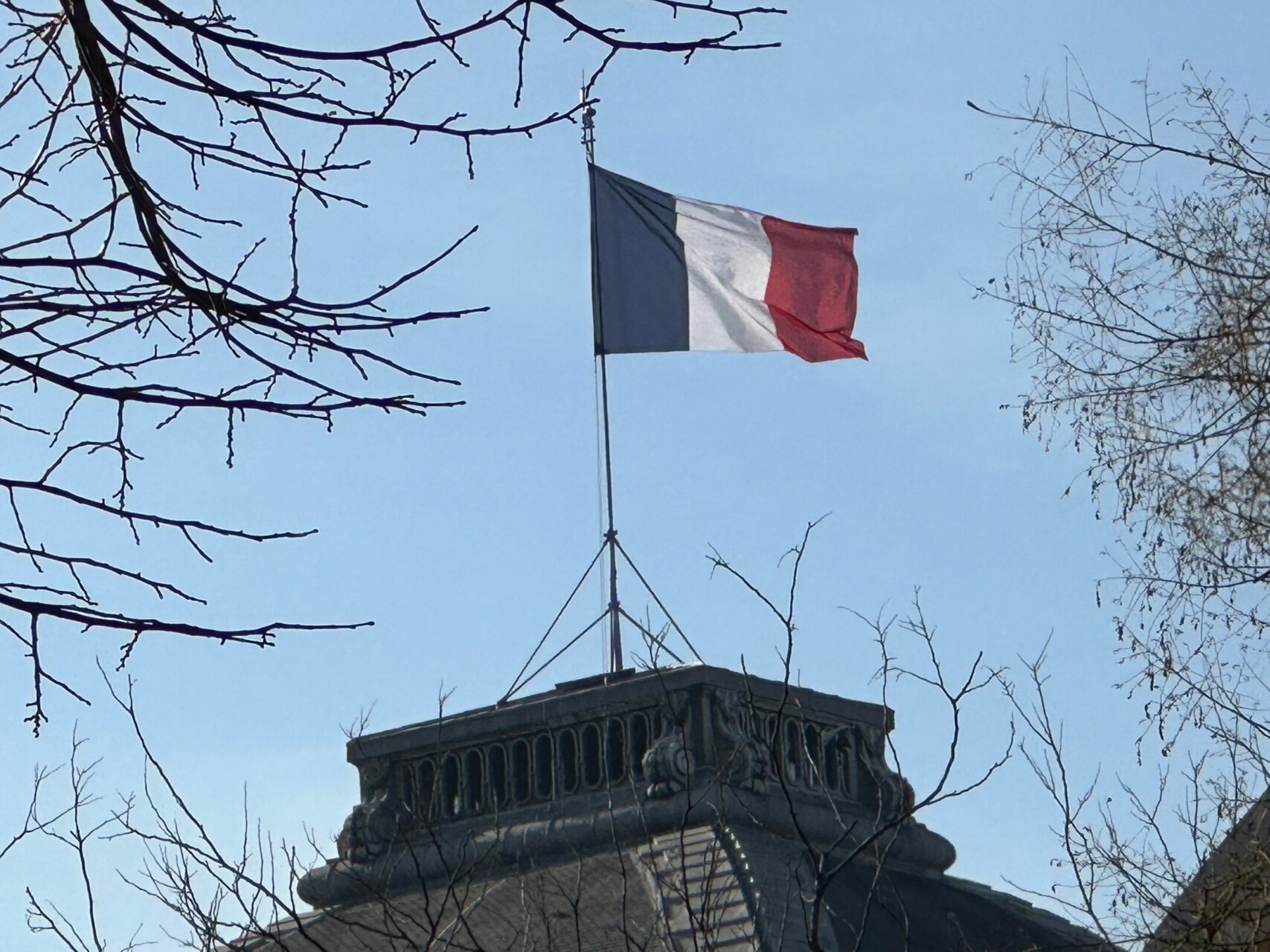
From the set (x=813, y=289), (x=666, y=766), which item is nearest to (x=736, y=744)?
(x=666, y=766)

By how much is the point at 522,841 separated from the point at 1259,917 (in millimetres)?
21928

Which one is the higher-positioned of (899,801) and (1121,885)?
(899,801)

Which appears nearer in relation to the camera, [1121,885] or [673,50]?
[673,50]

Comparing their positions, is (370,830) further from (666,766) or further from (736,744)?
(736,744)

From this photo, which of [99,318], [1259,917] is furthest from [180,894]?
[99,318]

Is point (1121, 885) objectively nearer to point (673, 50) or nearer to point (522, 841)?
point (673, 50)

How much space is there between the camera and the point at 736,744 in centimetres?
3334

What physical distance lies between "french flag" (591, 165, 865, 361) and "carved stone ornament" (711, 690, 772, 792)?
5641 mm

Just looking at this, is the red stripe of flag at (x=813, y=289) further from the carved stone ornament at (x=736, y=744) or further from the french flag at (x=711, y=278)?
the carved stone ornament at (x=736, y=744)

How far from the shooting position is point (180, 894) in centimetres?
1612

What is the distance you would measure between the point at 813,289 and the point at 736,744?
303 inches

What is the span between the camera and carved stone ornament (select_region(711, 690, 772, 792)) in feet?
109

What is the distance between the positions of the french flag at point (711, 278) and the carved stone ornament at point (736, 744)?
18.5 feet

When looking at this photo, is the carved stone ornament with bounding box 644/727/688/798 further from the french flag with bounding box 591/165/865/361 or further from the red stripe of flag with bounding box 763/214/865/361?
the red stripe of flag with bounding box 763/214/865/361
